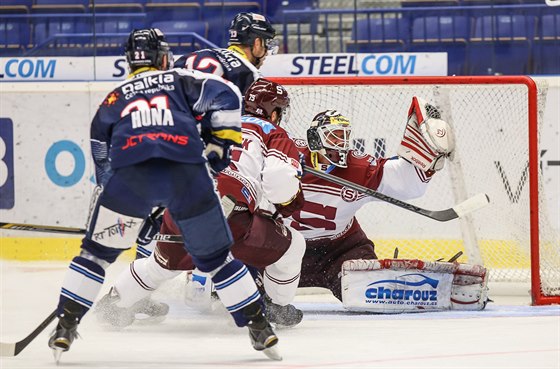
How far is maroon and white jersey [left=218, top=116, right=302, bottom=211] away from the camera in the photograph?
4008 millimetres

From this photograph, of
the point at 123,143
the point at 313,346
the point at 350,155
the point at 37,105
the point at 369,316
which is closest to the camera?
the point at 123,143

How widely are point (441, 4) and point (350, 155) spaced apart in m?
2.21

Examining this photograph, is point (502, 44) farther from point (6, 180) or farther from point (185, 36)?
point (6, 180)

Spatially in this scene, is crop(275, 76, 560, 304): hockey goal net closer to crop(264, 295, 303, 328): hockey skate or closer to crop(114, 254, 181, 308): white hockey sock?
crop(264, 295, 303, 328): hockey skate

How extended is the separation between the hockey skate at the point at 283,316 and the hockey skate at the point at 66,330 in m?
1.00

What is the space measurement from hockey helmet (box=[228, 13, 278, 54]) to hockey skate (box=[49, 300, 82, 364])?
1.54 metres

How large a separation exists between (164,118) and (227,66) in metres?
1.01

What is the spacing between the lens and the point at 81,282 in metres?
3.33

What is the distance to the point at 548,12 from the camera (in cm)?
666

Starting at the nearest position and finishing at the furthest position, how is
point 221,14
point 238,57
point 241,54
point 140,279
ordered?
point 140,279 → point 238,57 → point 241,54 → point 221,14

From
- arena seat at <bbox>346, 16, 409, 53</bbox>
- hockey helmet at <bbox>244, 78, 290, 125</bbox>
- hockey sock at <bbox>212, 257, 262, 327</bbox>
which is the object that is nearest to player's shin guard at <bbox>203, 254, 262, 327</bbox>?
hockey sock at <bbox>212, 257, 262, 327</bbox>

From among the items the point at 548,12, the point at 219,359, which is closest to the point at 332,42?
the point at 548,12

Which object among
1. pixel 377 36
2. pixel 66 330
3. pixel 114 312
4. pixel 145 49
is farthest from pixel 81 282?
pixel 377 36

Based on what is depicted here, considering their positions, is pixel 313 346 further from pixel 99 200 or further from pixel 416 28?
pixel 416 28
